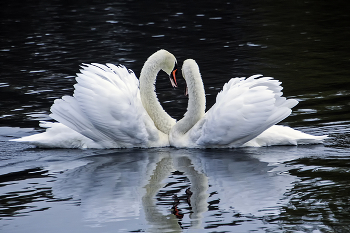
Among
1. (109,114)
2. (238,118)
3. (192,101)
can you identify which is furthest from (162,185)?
(192,101)

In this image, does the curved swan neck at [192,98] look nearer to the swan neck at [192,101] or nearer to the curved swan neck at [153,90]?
the swan neck at [192,101]

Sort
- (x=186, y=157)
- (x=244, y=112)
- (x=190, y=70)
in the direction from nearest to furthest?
(x=244, y=112)
(x=186, y=157)
(x=190, y=70)

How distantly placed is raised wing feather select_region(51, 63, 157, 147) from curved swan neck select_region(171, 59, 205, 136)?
0.43 meters

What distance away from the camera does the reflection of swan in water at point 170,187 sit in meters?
6.61

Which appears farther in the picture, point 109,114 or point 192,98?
point 192,98

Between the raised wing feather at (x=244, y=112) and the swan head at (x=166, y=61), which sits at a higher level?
the swan head at (x=166, y=61)

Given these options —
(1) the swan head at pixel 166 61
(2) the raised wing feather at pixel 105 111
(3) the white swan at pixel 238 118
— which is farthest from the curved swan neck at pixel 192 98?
(2) the raised wing feather at pixel 105 111

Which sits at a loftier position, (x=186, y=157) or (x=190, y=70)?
(x=190, y=70)

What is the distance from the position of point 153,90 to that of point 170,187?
103 inches

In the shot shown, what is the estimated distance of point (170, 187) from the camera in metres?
7.63

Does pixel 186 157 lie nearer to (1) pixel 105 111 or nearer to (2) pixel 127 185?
(1) pixel 105 111

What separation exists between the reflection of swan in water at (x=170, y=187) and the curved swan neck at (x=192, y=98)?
38cm

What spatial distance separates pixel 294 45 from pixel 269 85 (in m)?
8.75

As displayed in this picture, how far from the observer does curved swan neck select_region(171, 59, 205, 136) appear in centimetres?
945
